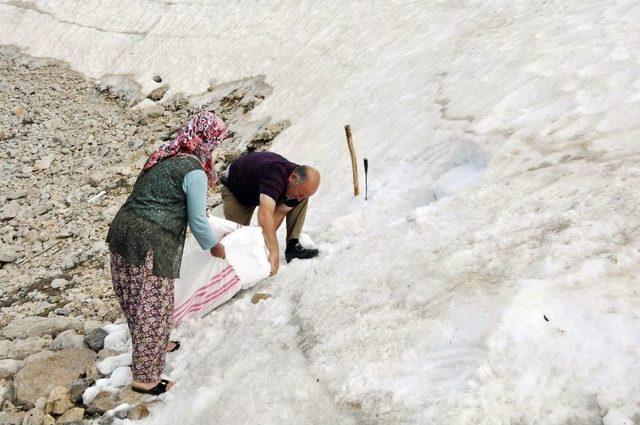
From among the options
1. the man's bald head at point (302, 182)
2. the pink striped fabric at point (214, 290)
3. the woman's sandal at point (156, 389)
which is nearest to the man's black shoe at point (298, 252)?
the man's bald head at point (302, 182)

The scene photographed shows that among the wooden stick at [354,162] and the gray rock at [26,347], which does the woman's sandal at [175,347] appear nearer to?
the gray rock at [26,347]

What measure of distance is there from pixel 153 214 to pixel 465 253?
2.11 metres

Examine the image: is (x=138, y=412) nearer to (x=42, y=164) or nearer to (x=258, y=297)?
(x=258, y=297)

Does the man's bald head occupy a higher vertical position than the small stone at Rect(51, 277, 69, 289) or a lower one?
higher

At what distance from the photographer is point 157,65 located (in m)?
14.3

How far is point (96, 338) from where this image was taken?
4969 mm

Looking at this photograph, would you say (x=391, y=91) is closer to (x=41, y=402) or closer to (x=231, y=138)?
(x=231, y=138)

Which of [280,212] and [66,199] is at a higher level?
[66,199]

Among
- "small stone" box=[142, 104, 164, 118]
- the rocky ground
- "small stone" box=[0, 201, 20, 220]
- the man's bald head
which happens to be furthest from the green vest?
"small stone" box=[142, 104, 164, 118]

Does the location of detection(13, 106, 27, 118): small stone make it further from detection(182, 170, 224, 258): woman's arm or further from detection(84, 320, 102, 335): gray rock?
detection(182, 170, 224, 258): woman's arm

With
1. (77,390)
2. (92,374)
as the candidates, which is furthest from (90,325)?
(77,390)

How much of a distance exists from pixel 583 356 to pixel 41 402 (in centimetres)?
373

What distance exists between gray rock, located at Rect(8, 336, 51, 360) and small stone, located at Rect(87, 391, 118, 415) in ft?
4.96

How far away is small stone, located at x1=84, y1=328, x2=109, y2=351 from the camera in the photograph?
4918 mm
